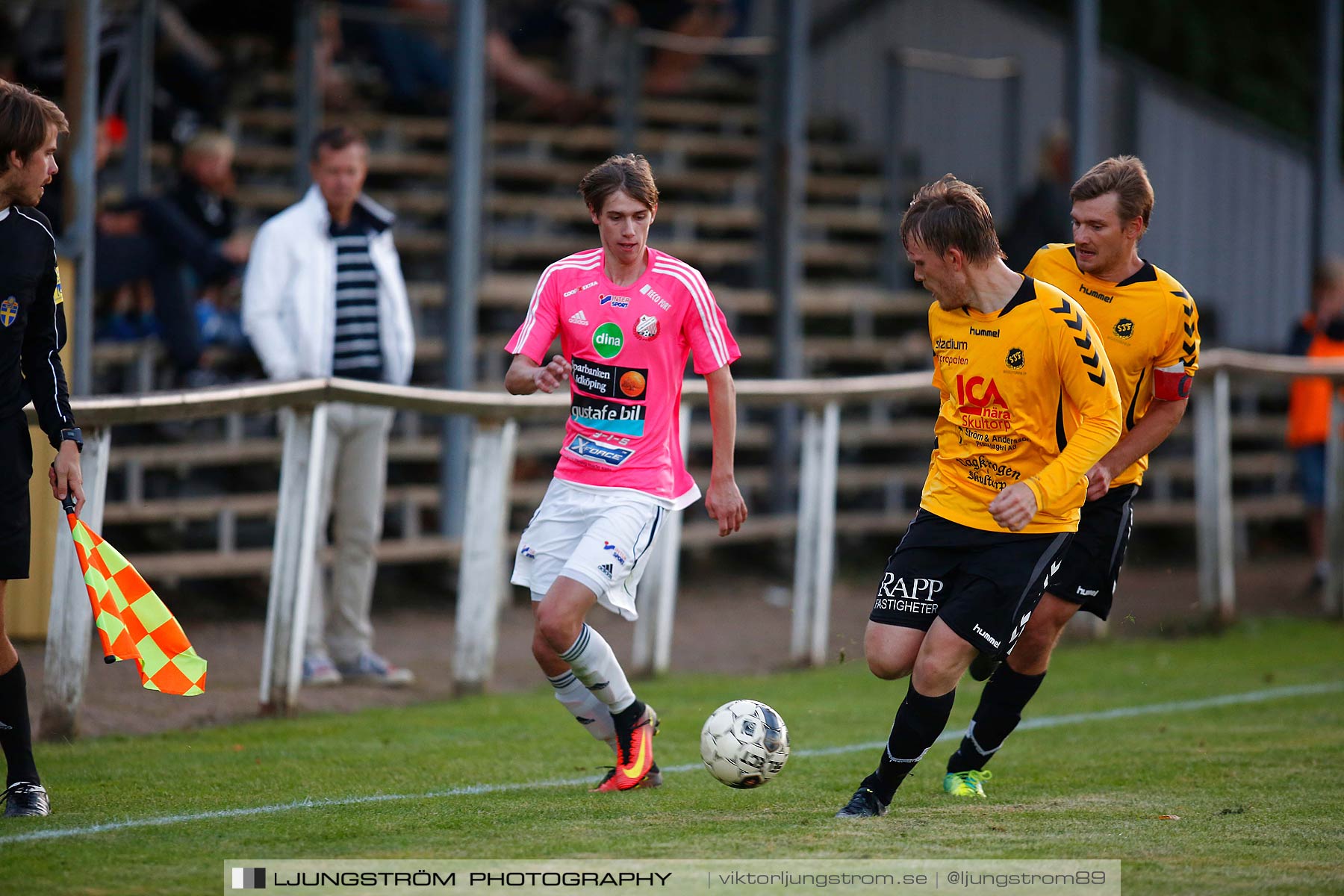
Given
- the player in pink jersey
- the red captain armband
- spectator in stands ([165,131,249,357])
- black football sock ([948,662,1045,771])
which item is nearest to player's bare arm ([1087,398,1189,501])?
the red captain armband

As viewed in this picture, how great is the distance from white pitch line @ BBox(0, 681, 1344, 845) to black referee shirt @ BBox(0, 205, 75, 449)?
1.16 meters

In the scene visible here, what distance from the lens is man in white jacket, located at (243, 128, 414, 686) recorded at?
26.2ft

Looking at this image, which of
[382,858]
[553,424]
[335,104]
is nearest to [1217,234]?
[553,424]

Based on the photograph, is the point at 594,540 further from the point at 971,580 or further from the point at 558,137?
the point at 558,137

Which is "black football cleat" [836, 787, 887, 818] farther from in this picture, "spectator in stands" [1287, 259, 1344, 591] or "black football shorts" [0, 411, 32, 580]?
"spectator in stands" [1287, 259, 1344, 591]

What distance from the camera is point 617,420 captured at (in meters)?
5.68

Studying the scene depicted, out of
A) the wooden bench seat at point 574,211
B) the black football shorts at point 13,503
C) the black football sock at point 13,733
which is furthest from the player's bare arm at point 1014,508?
the wooden bench seat at point 574,211

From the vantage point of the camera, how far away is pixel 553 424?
42.7 feet

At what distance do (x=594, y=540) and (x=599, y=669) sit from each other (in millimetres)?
464

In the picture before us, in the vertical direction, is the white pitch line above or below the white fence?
below

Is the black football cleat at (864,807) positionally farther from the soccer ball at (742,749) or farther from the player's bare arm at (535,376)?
the player's bare arm at (535,376)

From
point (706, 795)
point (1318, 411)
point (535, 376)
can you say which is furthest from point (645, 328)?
point (1318, 411)

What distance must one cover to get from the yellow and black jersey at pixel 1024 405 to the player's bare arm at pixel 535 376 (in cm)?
118

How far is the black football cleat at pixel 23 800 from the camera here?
5.09 m
